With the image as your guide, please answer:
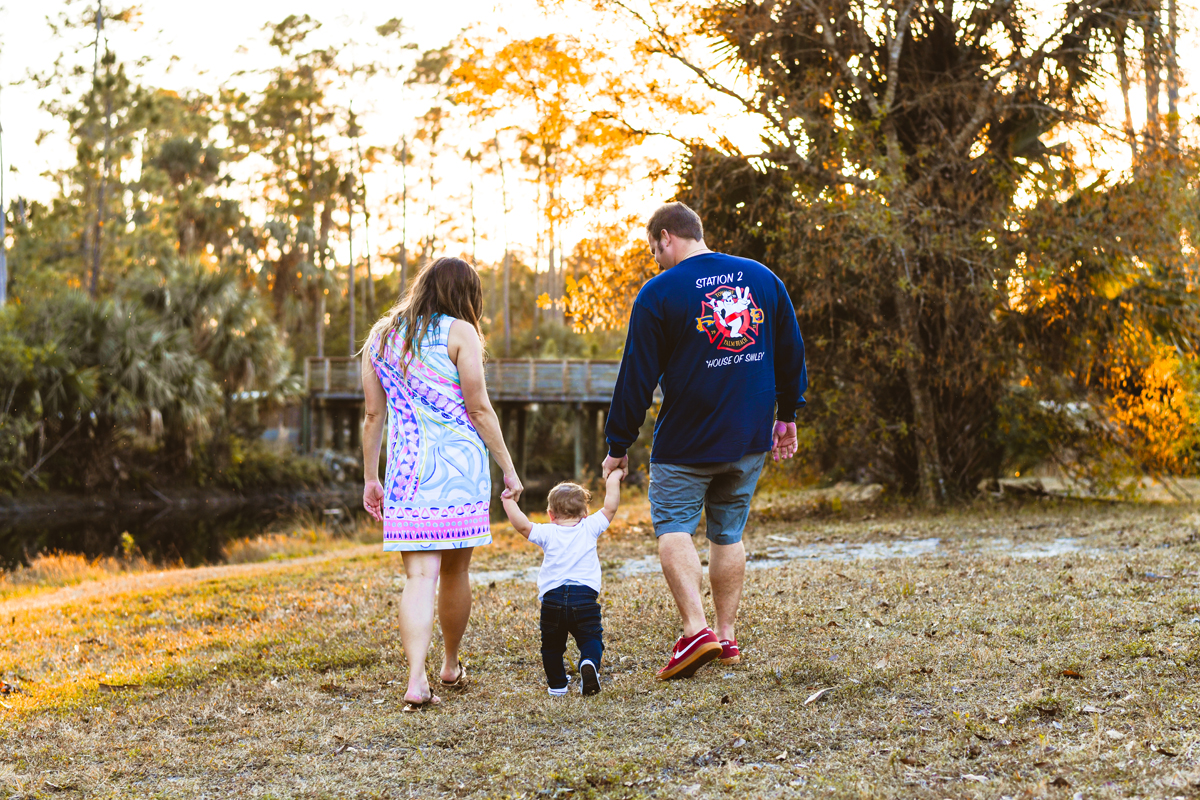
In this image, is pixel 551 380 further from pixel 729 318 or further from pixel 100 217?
pixel 729 318

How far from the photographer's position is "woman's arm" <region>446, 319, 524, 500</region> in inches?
161

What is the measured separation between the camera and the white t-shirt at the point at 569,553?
13.6 ft

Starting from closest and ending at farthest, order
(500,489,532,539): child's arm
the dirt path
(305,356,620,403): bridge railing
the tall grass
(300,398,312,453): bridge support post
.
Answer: (500,489,532,539): child's arm
the dirt path
the tall grass
(305,356,620,403): bridge railing
(300,398,312,453): bridge support post

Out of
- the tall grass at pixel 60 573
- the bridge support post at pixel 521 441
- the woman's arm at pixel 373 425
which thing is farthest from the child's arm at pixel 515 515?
the bridge support post at pixel 521 441

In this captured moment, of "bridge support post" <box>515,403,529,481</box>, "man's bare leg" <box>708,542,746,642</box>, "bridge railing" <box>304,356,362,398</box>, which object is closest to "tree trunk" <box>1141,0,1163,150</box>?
"man's bare leg" <box>708,542,746,642</box>

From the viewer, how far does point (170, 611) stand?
7109 mm

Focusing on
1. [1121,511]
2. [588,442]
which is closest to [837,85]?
[1121,511]

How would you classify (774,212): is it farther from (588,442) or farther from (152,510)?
(588,442)

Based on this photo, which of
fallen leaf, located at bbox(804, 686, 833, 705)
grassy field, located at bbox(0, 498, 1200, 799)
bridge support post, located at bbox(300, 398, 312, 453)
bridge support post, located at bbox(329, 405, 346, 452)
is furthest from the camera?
bridge support post, located at bbox(329, 405, 346, 452)

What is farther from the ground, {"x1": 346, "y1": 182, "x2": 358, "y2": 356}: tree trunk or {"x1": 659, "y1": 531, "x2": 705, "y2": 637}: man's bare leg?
{"x1": 346, "y1": 182, "x2": 358, "y2": 356}: tree trunk

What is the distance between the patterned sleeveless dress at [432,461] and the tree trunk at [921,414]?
725 cm

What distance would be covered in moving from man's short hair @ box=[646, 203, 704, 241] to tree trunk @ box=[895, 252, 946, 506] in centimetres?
657

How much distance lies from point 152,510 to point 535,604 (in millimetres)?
21165

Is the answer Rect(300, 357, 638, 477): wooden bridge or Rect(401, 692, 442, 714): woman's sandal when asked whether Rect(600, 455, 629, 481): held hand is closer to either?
Rect(401, 692, 442, 714): woman's sandal
